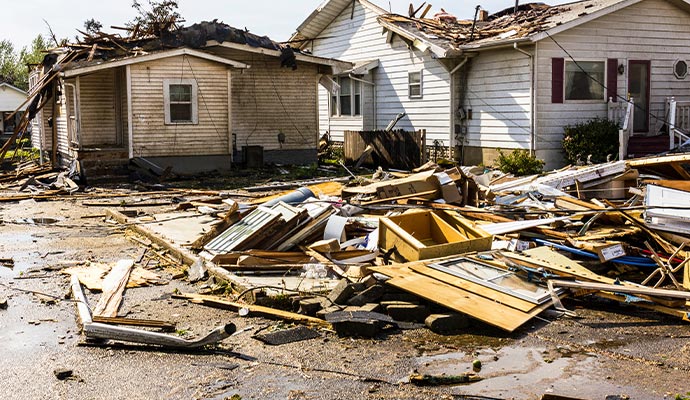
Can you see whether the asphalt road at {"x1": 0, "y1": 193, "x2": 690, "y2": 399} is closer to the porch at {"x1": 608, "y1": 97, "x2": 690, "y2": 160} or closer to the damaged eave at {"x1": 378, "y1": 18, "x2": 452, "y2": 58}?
the porch at {"x1": 608, "y1": 97, "x2": 690, "y2": 160}

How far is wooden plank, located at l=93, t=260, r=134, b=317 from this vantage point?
8.35 metres

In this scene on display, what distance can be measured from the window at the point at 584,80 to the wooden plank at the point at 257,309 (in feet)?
52.7

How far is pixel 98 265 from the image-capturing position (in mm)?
10836

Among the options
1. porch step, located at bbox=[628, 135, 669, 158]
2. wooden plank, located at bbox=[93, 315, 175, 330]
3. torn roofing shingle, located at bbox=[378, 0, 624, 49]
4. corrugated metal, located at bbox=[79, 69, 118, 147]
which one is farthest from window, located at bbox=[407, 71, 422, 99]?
wooden plank, located at bbox=[93, 315, 175, 330]

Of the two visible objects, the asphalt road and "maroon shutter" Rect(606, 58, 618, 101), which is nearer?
the asphalt road

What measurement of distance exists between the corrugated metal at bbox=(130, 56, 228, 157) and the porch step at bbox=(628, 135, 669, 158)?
39.8 feet

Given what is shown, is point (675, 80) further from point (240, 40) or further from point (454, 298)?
point (454, 298)

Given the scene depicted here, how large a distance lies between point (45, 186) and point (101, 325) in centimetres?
1597

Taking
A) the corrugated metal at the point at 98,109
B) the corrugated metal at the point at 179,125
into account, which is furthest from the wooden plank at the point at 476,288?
the corrugated metal at the point at 98,109

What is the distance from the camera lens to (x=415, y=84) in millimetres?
26875

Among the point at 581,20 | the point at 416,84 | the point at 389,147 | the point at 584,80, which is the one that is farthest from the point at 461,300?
the point at 416,84

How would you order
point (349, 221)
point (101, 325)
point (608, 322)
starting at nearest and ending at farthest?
point (101, 325) < point (608, 322) < point (349, 221)

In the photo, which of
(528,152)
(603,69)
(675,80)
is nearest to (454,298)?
(528,152)

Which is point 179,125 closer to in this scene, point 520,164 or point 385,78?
point 385,78
